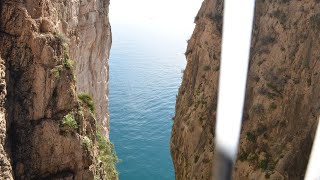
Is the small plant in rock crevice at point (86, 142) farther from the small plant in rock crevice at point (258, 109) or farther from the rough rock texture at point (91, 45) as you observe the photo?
the small plant in rock crevice at point (258, 109)

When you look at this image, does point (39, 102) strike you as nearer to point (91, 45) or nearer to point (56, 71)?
point (56, 71)

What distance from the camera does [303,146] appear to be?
1590 cm

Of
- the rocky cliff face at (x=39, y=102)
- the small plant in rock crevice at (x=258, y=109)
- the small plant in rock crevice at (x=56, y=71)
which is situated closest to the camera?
the rocky cliff face at (x=39, y=102)

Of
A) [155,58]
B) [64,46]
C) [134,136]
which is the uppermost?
[64,46]

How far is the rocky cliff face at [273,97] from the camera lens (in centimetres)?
1616

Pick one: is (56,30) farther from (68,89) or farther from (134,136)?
(134,136)

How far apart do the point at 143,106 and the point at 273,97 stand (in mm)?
44419

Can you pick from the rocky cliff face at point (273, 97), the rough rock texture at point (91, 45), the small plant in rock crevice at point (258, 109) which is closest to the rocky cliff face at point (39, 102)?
the rough rock texture at point (91, 45)

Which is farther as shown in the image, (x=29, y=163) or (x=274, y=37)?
(x=274, y=37)

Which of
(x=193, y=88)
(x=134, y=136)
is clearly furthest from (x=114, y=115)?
(x=193, y=88)

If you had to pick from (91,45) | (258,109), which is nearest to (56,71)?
(258,109)

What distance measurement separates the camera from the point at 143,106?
6109 cm

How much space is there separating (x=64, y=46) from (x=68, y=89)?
202 centimetres

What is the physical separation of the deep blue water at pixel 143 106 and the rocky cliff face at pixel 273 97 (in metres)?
23.9
